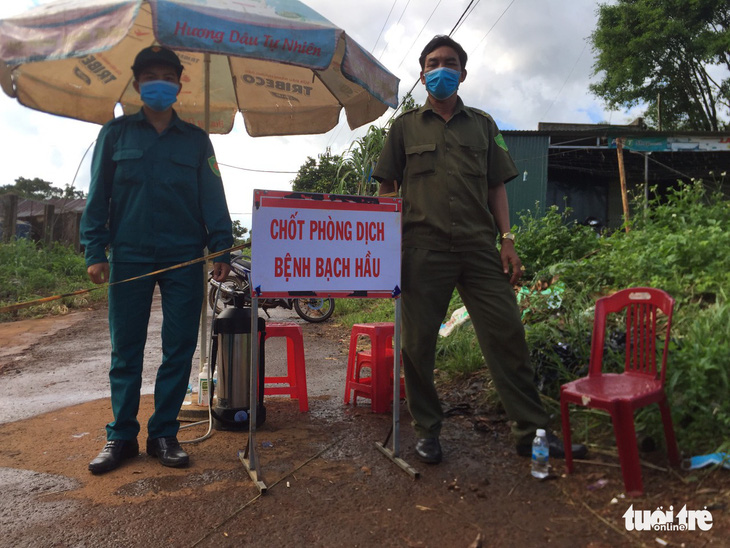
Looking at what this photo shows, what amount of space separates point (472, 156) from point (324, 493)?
6.31 ft

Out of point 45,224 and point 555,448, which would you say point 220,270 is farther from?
point 45,224

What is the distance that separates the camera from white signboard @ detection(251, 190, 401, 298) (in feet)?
9.23

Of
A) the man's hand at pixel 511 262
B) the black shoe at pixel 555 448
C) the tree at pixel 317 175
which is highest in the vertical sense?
the tree at pixel 317 175

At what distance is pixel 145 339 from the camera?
308 centimetres

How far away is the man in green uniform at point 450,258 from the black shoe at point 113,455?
157 cm

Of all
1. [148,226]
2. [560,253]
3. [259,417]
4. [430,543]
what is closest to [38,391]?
[259,417]

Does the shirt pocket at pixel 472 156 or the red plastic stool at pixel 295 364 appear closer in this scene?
the shirt pocket at pixel 472 156

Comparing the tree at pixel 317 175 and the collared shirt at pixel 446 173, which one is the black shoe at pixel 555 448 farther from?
the tree at pixel 317 175

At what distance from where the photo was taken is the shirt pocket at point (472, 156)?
10.1ft

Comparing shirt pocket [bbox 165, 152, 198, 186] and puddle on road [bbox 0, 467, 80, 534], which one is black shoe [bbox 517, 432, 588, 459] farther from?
shirt pocket [bbox 165, 152, 198, 186]

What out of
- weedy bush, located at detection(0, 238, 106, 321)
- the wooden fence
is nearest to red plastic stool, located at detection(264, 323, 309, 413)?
weedy bush, located at detection(0, 238, 106, 321)

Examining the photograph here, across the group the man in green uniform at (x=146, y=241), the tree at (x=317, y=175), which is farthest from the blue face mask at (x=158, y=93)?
the tree at (x=317, y=175)

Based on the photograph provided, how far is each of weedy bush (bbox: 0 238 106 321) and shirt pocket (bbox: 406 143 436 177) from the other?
882 centimetres

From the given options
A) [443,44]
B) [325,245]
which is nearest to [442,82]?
[443,44]
